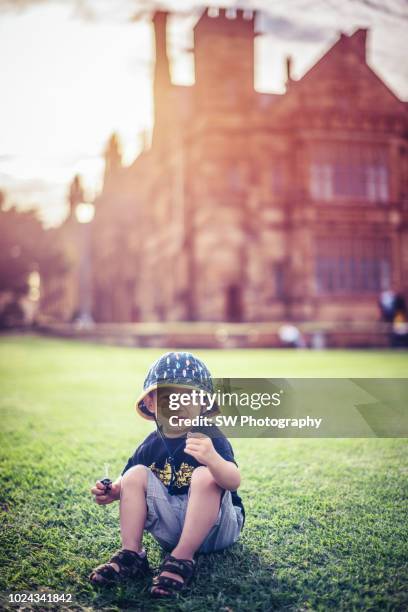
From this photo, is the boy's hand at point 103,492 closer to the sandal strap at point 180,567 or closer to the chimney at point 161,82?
the sandal strap at point 180,567

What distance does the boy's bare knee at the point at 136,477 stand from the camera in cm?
289

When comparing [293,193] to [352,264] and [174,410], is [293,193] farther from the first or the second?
[174,410]

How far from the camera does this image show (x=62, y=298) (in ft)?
208

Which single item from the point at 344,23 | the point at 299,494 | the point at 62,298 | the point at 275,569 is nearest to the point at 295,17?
the point at 344,23

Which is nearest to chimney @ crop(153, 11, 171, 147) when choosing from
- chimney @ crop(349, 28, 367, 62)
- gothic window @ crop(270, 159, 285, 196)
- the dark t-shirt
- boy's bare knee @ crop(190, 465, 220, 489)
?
gothic window @ crop(270, 159, 285, 196)

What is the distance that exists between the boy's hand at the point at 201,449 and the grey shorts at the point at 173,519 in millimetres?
415

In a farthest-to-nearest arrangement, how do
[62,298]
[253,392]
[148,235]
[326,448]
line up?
[62,298], [148,235], [326,448], [253,392]

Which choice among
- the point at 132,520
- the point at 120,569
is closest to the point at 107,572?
the point at 120,569

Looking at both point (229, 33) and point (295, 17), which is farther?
point (229, 33)

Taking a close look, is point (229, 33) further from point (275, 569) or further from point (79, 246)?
point (79, 246)

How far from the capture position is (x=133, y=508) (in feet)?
9.37

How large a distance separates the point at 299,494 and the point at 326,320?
2370 centimetres

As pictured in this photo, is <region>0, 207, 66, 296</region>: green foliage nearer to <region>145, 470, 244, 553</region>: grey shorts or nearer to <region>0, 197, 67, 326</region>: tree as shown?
<region>0, 197, 67, 326</region>: tree

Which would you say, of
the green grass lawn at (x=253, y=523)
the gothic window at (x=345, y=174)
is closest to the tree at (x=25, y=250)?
the gothic window at (x=345, y=174)
